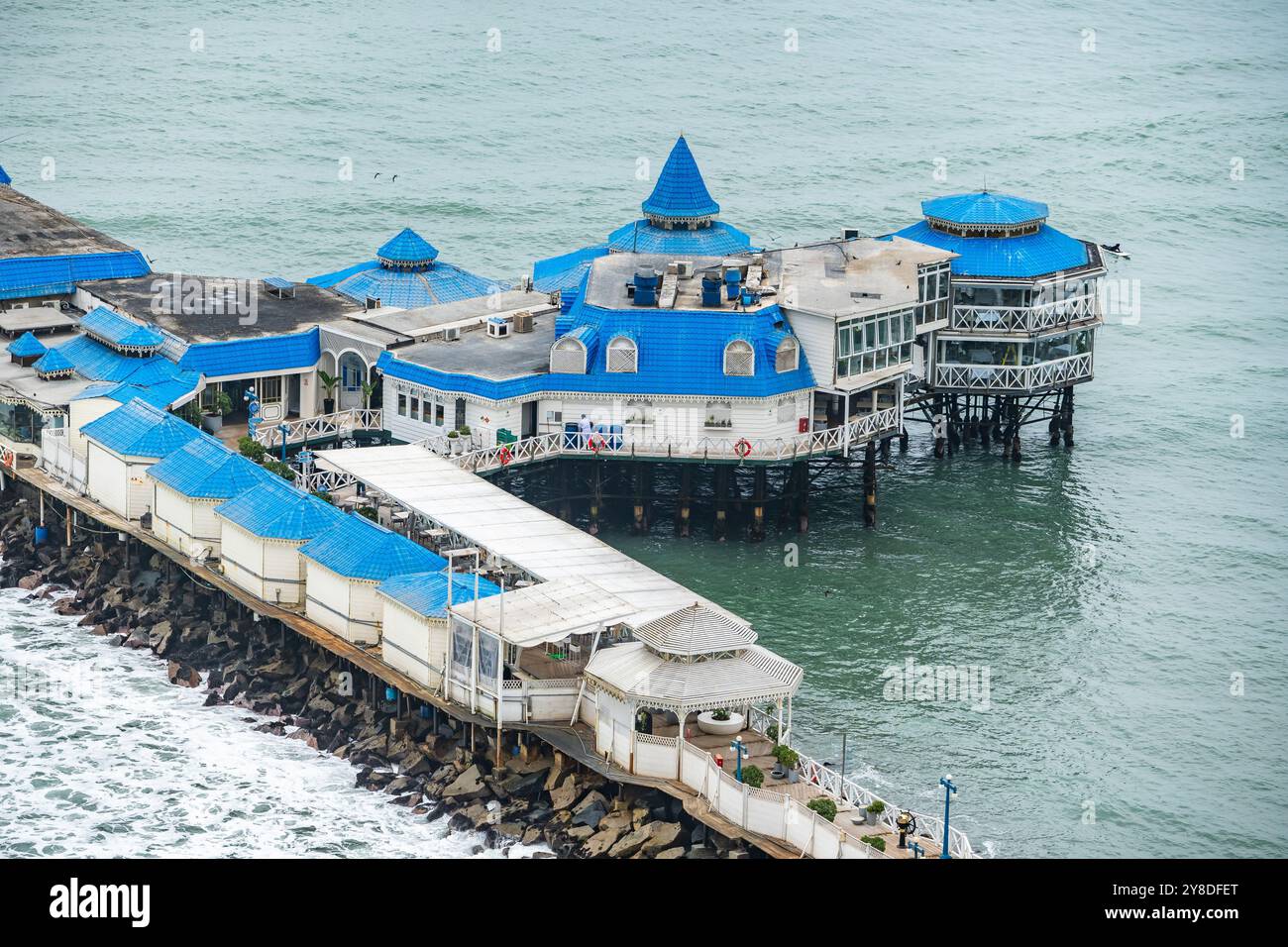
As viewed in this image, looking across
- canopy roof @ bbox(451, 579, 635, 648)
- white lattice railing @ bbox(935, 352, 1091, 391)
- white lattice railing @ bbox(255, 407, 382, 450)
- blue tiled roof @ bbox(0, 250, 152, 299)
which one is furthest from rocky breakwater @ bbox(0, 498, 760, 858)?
white lattice railing @ bbox(935, 352, 1091, 391)

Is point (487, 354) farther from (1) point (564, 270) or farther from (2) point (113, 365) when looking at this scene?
(2) point (113, 365)

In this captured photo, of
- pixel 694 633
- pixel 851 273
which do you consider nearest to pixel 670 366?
pixel 851 273

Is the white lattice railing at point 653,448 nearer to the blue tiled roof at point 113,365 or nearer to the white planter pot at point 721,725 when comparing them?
the blue tiled roof at point 113,365

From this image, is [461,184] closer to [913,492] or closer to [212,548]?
[913,492]

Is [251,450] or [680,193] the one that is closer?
[251,450]

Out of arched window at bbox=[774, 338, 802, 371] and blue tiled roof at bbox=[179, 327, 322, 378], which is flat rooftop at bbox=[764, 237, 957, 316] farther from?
blue tiled roof at bbox=[179, 327, 322, 378]

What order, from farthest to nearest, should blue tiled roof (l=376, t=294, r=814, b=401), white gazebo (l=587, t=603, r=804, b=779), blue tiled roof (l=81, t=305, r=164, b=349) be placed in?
1. blue tiled roof (l=81, t=305, r=164, b=349)
2. blue tiled roof (l=376, t=294, r=814, b=401)
3. white gazebo (l=587, t=603, r=804, b=779)
